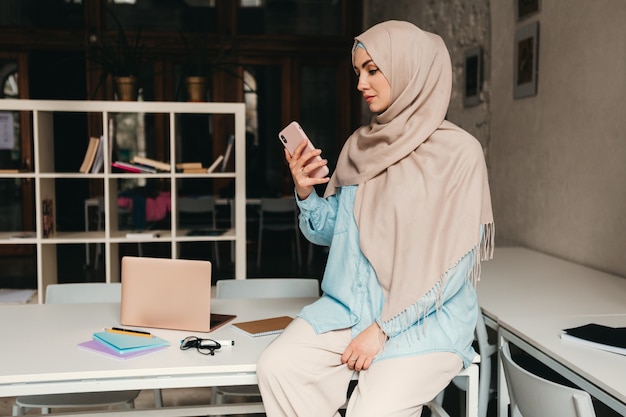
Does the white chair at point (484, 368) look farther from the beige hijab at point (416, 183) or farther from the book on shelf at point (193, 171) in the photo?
the book on shelf at point (193, 171)

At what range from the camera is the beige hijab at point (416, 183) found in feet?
6.23

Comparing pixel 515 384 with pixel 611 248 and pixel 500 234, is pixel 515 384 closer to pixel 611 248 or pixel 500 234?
pixel 611 248

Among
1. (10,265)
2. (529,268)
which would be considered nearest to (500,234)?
(529,268)

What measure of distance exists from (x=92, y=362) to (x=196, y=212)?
536 centimetres

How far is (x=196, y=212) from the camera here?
279 inches

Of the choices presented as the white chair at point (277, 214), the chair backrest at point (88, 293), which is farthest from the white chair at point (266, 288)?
the white chair at point (277, 214)

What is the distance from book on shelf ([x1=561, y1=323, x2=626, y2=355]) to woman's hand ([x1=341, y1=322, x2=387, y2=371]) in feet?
1.92

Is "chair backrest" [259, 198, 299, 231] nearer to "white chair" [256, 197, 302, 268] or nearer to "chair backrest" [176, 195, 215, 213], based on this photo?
"white chair" [256, 197, 302, 268]

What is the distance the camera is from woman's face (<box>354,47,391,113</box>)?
77.6 inches

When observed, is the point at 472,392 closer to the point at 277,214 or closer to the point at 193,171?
the point at 193,171

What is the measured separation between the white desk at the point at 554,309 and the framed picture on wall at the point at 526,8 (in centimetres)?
139

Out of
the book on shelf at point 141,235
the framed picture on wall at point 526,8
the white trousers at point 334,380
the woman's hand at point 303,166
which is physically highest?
the framed picture on wall at point 526,8

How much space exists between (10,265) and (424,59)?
684cm

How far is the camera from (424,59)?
1.97 m
